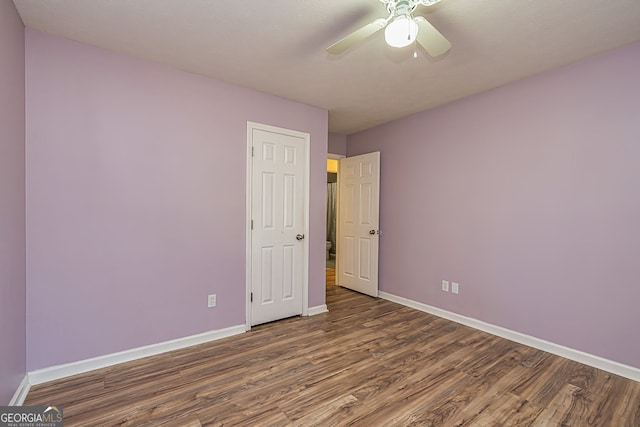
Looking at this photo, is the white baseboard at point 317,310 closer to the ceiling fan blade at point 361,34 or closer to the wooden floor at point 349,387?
the wooden floor at point 349,387

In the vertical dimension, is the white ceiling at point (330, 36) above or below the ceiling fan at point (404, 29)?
above

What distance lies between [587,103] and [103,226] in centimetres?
414

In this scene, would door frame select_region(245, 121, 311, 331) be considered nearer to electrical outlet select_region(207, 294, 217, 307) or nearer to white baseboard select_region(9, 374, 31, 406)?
electrical outlet select_region(207, 294, 217, 307)

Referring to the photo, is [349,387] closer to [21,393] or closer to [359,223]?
[21,393]

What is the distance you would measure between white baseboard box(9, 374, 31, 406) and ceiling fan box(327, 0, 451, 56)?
2.95 metres

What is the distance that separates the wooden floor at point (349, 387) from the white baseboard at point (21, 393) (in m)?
0.04

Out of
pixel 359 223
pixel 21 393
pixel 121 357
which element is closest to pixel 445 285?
pixel 359 223

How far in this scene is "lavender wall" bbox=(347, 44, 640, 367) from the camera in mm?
2258

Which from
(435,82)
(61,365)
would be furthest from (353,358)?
(435,82)

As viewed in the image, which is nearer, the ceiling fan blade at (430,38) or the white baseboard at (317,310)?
the ceiling fan blade at (430,38)

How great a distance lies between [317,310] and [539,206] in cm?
259

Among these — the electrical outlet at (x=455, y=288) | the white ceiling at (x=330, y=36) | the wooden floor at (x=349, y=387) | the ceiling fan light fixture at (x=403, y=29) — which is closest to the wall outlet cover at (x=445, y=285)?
the electrical outlet at (x=455, y=288)

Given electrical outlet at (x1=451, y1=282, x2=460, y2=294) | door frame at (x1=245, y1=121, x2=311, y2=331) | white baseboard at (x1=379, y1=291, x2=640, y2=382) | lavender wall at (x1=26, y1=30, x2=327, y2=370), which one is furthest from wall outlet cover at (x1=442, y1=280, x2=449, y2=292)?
lavender wall at (x1=26, y1=30, x2=327, y2=370)

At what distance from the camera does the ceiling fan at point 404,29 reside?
1.51 metres
